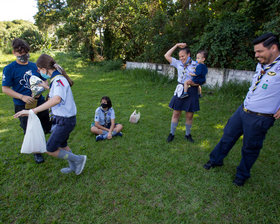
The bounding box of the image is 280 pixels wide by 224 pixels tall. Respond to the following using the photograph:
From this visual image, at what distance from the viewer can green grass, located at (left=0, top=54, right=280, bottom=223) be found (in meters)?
2.15

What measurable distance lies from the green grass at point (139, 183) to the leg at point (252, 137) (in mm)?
297

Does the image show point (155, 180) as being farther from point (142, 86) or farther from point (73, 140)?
point (142, 86)

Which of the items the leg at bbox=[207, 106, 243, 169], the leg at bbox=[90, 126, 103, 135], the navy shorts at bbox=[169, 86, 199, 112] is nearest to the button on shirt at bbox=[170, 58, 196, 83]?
the navy shorts at bbox=[169, 86, 199, 112]

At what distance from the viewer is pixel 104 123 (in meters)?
3.94

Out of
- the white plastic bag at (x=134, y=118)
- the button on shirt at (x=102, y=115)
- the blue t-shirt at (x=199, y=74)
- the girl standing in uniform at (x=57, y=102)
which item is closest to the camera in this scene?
the girl standing in uniform at (x=57, y=102)

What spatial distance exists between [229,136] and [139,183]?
1520 mm

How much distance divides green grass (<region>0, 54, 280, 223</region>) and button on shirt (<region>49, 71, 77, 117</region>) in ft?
3.63

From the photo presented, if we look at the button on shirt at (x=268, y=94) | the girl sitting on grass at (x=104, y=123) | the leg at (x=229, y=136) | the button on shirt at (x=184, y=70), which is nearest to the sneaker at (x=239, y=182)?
the leg at (x=229, y=136)

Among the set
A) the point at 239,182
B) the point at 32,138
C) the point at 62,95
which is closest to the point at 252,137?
the point at 239,182

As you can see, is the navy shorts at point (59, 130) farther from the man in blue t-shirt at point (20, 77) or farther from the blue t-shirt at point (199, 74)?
the blue t-shirt at point (199, 74)

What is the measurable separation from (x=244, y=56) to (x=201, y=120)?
3.55 m

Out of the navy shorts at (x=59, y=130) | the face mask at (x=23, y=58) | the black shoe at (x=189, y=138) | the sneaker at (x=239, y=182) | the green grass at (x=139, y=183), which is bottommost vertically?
the green grass at (x=139, y=183)

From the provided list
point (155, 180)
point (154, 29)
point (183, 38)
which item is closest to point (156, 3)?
point (154, 29)

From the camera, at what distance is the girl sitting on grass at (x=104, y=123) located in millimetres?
3775
